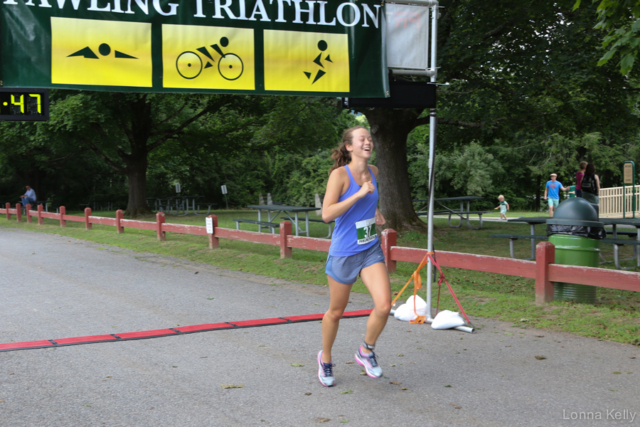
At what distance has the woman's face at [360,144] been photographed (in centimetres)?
470

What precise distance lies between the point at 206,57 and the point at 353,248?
3412mm

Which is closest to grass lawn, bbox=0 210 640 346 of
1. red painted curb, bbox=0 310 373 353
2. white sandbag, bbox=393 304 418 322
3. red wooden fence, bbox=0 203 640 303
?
red wooden fence, bbox=0 203 640 303

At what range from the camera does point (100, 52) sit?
6695mm

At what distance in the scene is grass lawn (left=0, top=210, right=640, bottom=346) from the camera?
6648 mm

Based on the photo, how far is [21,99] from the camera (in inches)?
285

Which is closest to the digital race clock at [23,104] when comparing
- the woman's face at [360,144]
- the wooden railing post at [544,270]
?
the woman's face at [360,144]

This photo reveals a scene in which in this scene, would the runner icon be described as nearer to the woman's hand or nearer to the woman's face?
the woman's face

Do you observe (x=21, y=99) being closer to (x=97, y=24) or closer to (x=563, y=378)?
(x=97, y=24)

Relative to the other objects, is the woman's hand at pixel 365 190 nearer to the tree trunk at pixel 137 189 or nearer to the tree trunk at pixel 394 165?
the tree trunk at pixel 394 165

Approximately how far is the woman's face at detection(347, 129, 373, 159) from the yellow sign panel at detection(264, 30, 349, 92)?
8.87ft

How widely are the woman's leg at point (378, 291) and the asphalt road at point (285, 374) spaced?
0.47 metres

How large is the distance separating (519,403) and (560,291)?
11.5 ft

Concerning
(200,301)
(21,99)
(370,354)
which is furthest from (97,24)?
(370,354)

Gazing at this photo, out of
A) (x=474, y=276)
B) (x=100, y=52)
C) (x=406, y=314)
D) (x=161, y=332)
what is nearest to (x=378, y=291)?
(x=406, y=314)
